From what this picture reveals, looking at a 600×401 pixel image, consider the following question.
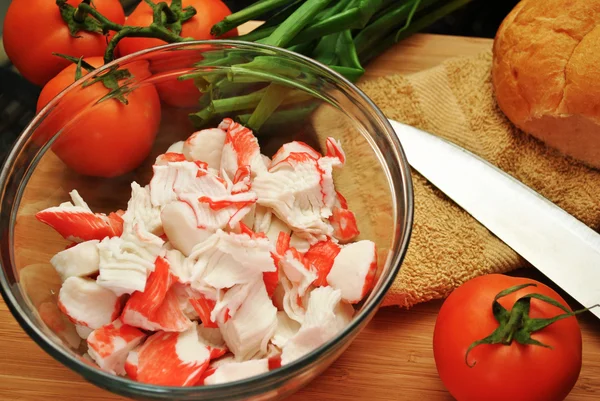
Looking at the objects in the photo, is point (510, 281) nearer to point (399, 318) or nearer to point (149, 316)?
point (399, 318)

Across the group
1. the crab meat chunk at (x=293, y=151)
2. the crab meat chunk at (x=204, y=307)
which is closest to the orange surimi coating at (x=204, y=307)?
the crab meat chunk at (x=204, y=307)

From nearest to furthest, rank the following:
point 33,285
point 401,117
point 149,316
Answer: point 149,316 < point 33,285 < point 401,117

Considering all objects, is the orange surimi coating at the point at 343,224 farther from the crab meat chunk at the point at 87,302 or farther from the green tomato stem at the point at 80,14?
the green tomato stem at the point at 80,14

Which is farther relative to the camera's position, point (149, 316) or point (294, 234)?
point (294, 234)

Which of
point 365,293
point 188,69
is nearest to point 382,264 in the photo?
point 365,293

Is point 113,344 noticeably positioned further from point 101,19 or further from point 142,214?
point 101,19

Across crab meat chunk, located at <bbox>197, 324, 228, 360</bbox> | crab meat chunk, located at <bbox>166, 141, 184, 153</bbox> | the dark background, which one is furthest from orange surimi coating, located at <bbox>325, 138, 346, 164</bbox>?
the dark background
